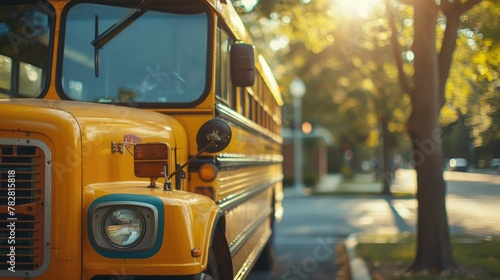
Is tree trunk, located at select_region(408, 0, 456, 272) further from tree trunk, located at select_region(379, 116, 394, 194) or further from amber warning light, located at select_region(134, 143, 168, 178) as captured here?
tree trunk, located at select_region(379, 116, 394, 194)

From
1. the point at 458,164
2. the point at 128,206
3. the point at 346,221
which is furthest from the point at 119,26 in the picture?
the point at 346,221

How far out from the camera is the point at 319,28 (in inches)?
623

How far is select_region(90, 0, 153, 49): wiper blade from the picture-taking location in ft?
15.9

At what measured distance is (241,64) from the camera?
5.20 meters

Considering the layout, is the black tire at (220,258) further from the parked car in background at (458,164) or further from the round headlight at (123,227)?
the parked car in background at (458,164)

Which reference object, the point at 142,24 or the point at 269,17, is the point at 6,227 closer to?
the point at 142,24

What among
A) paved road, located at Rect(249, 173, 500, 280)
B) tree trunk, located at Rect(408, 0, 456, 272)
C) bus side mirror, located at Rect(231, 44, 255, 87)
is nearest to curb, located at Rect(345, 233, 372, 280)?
paved road, located at Rect(249, 173, 500, 280)

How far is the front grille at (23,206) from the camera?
3.44m

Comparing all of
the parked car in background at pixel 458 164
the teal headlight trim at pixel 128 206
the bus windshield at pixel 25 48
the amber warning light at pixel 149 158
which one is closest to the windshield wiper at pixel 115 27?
the bus windshield at pixel 25 48

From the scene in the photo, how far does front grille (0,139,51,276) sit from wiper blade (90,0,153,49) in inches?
60.7

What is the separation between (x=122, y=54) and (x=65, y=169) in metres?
1.55

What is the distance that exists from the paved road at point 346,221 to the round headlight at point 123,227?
4820 millimetres

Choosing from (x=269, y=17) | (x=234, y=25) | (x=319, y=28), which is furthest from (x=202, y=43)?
(x=319, y=28)

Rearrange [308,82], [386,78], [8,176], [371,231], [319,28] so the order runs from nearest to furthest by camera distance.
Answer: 1. [8,176]
2. [371,231]
3. [319,28]
4. [386,78]
5. [308,82]
